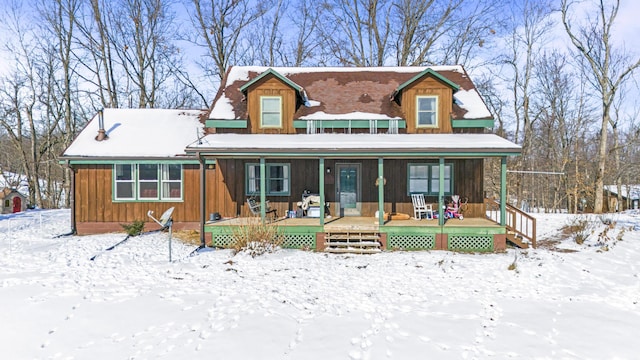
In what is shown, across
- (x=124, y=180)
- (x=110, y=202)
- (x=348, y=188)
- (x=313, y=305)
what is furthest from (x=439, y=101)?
(x=110, y=202)

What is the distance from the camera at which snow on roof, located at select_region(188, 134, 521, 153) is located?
10.4 meters

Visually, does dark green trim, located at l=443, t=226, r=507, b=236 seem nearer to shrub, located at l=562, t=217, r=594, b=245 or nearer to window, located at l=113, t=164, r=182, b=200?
shrub, located at l=562, t=217, r=594, b=245

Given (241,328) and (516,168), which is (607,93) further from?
(241,328)

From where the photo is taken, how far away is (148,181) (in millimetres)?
12625

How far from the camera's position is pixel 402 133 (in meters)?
12.8

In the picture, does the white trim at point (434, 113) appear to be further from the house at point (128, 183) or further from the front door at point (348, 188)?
the house at point (128, 183)

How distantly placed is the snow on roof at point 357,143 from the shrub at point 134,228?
3646 mm

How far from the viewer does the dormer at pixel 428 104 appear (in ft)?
41.7

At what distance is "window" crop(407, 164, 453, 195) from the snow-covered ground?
10.6 feet

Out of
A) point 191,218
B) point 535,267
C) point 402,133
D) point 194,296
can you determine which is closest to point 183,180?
point 191,218

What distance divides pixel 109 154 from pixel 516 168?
26.7 metres

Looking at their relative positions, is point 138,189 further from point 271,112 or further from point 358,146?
point 358,146

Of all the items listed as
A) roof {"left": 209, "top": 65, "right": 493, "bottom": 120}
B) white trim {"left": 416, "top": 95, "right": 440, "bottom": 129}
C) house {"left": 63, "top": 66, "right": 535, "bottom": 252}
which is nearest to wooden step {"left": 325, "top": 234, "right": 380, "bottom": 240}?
house {"left": 63, "top": 66, "right": 535, "bottom": 252}

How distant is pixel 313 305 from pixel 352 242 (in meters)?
4.62
